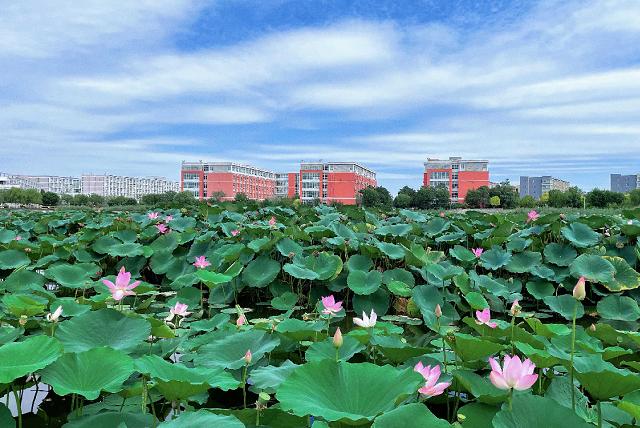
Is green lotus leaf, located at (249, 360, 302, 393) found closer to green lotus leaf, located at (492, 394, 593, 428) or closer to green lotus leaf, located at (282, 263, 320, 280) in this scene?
green lotus leaf, located at (492, 394, 593, 428)

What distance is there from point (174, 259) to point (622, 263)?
3429mm

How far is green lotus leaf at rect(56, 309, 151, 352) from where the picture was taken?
145 centimetres

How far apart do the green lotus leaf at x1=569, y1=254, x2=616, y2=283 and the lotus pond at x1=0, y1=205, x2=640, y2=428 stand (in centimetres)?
1

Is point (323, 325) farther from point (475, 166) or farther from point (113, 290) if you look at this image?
point (475, 166)

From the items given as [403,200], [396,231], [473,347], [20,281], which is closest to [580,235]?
[396,231]

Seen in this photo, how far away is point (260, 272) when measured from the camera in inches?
137

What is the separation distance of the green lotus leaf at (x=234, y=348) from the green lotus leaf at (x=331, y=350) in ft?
0.46

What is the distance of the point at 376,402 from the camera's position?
0.93 metres

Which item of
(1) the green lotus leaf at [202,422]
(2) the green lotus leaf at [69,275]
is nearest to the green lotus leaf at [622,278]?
(1) the green lotus leaf at [202,422]

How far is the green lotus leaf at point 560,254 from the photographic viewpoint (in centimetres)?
359

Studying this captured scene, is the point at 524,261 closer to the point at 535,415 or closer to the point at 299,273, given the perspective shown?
the point at 299,273

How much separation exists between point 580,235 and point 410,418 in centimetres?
349

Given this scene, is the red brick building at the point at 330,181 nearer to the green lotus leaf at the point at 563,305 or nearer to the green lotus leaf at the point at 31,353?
the green lotus leaf at the point at 563,305

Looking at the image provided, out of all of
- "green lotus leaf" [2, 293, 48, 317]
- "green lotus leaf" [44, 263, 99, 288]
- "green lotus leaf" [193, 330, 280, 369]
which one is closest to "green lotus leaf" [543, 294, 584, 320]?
"green lotus leaf" [193, 330, 280, 369]
